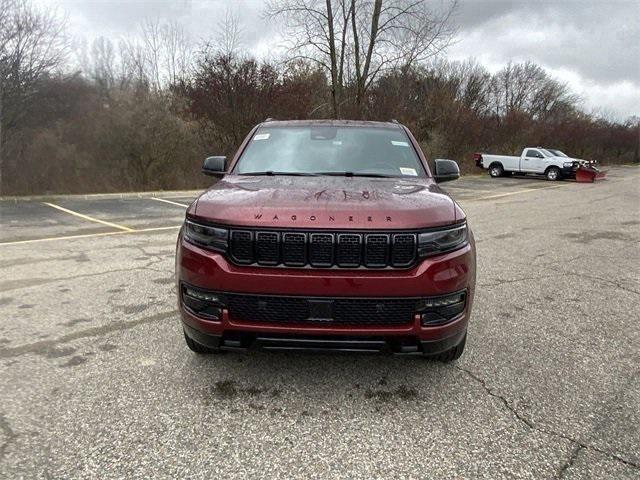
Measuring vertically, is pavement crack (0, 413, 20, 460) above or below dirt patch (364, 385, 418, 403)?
above

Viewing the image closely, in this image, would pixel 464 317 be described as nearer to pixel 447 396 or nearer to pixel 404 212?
pixel 447 396

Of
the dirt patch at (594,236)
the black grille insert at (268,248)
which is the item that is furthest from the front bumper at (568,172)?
the black grille insert at (268,248)

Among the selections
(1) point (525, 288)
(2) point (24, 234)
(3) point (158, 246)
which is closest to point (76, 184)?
(2) point (24, 234)

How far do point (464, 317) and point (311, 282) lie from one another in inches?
39.7

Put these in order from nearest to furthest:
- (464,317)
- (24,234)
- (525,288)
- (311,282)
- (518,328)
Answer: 1. (311,282)
2. (464,317)
3. (518,328)
4. (525,288)
5. (24,234)

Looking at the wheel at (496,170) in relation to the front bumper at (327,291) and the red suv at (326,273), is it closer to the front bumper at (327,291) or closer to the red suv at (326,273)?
the red suv at (326,273)

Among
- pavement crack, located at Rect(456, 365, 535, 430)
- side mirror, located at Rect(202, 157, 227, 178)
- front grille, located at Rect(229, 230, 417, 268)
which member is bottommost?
pavement crack, located at Rect(456, 365, 535, 430)

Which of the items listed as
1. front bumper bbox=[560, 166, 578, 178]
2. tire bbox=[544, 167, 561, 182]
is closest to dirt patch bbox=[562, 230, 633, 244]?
front bumper bbox=[560, 166, 578, 178]

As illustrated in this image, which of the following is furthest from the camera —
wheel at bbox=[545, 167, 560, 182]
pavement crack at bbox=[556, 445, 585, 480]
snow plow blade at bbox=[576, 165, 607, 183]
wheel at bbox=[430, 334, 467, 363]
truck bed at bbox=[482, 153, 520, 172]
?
truck bed at bbox=[482, 153, 520, 172]

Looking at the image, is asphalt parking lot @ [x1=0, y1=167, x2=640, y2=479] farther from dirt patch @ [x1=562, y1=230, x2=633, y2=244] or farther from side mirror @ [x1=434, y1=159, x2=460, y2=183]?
dirt patch @ [x1=562, y1=230, x2=633, y2=244]

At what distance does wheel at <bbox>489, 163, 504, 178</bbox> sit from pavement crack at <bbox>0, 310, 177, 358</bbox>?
27462 millimetres

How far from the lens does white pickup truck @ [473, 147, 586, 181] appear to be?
86.5 feet

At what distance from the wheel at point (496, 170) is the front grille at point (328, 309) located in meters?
28.2

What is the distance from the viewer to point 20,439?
2510 mm
